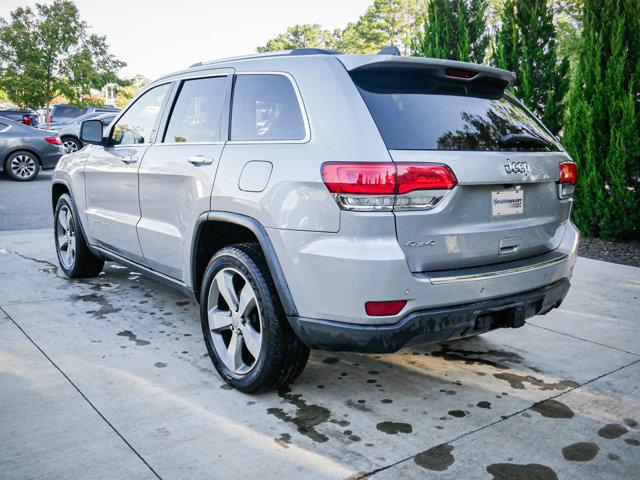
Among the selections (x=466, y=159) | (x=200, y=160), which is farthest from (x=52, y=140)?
(x=466, y=159)

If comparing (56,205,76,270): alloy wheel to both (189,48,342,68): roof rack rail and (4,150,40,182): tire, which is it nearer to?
(189,48,342,68): roof rack rail

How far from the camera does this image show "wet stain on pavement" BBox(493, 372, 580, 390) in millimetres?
3473

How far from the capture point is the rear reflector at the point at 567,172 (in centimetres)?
341

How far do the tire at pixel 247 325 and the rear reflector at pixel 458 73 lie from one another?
54.4 inches

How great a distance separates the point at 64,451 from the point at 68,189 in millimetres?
3394

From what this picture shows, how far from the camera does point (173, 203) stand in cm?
386

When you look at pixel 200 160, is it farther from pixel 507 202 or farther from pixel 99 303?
pixel 99 303

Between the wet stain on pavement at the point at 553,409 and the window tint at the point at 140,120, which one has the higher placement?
the window tint at the point at 140,120

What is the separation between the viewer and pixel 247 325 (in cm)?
333

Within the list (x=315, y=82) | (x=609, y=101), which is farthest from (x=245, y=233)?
(x=609, y=101)

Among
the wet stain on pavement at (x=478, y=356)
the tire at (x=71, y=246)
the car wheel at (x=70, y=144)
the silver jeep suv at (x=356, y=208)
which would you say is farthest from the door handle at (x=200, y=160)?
the car wheel at (x=70, y=144)

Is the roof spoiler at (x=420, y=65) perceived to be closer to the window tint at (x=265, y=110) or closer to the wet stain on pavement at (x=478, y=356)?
the window tint at (x=265, y=110)

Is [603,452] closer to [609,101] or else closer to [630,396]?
[630,396]

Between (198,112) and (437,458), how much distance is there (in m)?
2.57
